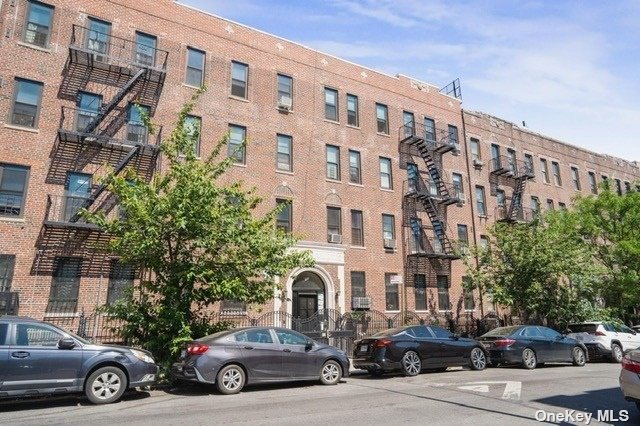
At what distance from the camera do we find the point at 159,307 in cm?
1191

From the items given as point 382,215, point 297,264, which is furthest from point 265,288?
point 382,215

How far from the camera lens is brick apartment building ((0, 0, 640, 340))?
15.9 m

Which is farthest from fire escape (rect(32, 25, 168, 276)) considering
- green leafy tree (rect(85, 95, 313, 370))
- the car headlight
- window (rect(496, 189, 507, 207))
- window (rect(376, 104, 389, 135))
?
window (rect(496, 189, 507, 207))

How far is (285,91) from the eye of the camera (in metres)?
22.5

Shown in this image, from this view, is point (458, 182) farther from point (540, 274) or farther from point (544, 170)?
point (544, 170)

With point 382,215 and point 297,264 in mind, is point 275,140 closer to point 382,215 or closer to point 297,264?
point 382,215

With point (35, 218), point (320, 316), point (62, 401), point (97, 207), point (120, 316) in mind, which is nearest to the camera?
point (62, 401)

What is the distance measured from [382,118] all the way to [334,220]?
7.17 metres

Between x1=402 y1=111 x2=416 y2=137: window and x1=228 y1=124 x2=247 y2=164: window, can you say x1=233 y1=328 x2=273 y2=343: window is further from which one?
x1=402 y1=111 x2=416 y2=137: window

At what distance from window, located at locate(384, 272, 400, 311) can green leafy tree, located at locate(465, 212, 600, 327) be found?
371cm

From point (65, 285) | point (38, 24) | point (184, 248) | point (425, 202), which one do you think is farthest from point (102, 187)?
point (425, 202)

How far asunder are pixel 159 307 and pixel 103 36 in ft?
41.1

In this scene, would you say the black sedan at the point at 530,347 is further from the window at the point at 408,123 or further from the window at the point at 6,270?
the window at the point at 6,270

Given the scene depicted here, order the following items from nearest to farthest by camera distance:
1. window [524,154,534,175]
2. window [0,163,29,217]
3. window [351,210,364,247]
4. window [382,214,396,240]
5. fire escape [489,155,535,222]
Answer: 1. window [0,163,29,217]
2. window [351,210,364,247]
3. window [382,214,396,240]
4. fire escape [489,155,535,222]
5. window [524,154,534,175]
